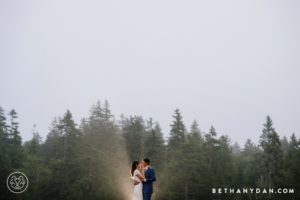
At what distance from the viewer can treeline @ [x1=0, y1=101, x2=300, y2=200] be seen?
223ft

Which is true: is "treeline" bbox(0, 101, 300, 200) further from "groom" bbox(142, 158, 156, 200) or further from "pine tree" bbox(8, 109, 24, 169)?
"groom" bbox(142, 158, 156, 200)

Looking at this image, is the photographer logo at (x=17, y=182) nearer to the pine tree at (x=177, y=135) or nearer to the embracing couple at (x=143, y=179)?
the pine tree at (x=177, y=135)

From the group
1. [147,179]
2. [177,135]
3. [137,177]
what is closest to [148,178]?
[147,179]

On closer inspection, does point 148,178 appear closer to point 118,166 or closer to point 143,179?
point 143,179

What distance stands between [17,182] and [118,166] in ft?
50.5

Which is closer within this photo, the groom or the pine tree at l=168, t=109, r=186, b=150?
the groom

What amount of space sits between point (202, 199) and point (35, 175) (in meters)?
25.4

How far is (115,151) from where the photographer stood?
246ft

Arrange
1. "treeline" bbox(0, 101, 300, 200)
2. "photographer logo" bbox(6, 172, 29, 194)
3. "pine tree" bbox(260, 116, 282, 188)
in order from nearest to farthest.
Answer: "photographer logo" bbox(6, 172, 29, 194)
"treeline" bbox(0, 101, 300, 200)
"pine tree" bbox(260, 116, 282, 188)

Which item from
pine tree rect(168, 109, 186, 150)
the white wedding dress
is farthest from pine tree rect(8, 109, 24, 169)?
the white wedding dress

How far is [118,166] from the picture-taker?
72.9 meters

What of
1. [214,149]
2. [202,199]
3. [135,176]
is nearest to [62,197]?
[202,199]

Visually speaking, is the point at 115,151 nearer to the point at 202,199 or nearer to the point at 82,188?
the point at 82,188

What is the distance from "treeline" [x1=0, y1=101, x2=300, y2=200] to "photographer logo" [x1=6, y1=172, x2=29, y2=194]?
69 cm
